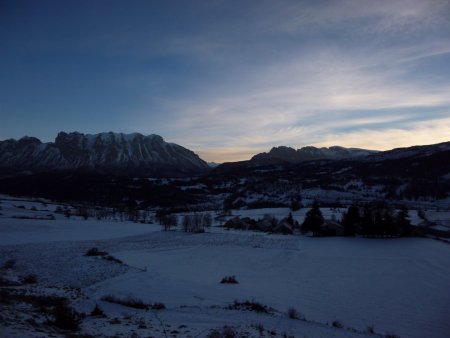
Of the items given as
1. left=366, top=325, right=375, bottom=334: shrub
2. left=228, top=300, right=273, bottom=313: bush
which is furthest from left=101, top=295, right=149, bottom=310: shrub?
left=366, top=325, right=375, bottom=334: shrub

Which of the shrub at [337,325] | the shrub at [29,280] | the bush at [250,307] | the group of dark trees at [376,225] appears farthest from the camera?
the group of dark trees at [376,225]

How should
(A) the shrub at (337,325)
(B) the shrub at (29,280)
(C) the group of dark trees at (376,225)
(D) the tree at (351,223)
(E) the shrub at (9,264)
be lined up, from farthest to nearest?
1. (D) the tree at (351,223)
2. (C) the group of dark trees at (376,225)
3. (E) the shrub at (9,264)
4. (B) the shrub at (29,280)
5. (A) the shrub at (337,325)

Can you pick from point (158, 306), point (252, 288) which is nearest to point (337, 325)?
point (158, 306)

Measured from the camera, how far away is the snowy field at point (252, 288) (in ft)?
55.8

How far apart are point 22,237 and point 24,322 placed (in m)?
64.5

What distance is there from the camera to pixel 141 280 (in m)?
30.8

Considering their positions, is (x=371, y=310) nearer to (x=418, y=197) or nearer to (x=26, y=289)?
(x=26, y=289)

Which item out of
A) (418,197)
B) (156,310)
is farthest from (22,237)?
(418,197)

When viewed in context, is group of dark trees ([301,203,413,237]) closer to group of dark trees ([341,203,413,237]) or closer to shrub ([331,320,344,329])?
group of dark trees ([341,203,413,237])

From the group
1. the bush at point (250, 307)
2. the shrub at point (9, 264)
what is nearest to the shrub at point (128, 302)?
the bush at point (250, 307)

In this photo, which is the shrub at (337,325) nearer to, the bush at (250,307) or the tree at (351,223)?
the bush at (250,307)

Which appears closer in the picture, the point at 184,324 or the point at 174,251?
the point at 184,324

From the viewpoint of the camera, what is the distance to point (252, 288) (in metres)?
29.0

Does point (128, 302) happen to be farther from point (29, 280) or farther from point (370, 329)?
point (370, 329)
